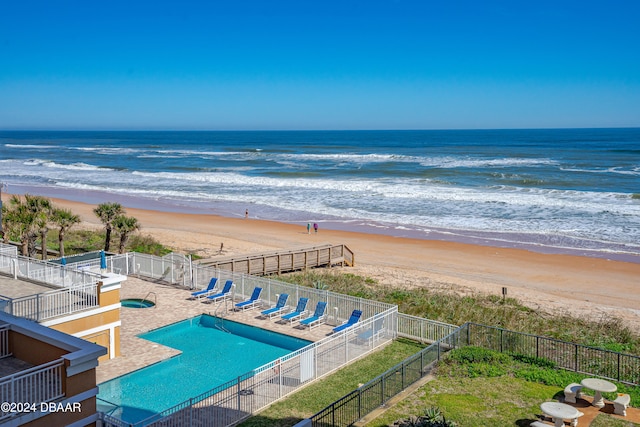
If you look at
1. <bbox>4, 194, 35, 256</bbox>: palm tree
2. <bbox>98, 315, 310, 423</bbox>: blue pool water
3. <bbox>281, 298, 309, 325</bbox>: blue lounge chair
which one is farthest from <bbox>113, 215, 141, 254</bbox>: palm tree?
<bbox>281, 298, 309, 325</bbox>: blue lounge chair

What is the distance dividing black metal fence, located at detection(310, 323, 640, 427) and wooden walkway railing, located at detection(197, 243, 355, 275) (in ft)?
34.5

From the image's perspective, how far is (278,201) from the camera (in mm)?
52250

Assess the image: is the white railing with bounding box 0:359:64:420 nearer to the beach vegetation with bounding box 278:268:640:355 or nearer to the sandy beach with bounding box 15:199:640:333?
the beach vegetation with bounding box 278:268:640:355

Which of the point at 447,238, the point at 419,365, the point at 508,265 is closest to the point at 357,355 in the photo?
the point at 419,365

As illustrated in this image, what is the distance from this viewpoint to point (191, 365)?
52.6 feet

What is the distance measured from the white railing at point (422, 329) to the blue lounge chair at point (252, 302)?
16.9 feet

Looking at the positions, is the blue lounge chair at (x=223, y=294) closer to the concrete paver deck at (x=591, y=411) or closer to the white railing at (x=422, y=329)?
the white railing at (x=422, y=329)

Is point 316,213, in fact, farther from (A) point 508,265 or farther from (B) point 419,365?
(B) point 419,365

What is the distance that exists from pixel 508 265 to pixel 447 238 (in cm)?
674

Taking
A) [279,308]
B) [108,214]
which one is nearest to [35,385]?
[279,308]

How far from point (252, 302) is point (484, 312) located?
7.87 m

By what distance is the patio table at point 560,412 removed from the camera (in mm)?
11469

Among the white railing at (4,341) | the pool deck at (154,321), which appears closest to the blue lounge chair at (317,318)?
the pool deck at (154,321)

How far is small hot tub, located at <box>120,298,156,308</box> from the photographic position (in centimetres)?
2033
